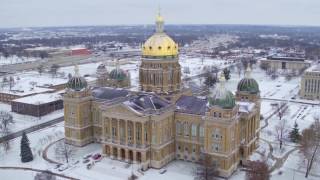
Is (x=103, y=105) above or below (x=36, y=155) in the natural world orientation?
above

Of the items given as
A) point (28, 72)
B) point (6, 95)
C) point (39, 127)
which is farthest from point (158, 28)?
point (28, 72)

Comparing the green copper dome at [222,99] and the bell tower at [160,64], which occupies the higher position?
the bell tower at [160,64]

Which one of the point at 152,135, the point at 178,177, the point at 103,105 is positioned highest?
the point at 103,105

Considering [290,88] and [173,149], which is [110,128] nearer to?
[173,149]

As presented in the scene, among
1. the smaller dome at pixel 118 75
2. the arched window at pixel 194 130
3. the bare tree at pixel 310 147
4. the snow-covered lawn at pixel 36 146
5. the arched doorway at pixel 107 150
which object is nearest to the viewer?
the bare tree at pixel 310 147

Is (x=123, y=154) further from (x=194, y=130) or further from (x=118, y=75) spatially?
(x=118, y=75)

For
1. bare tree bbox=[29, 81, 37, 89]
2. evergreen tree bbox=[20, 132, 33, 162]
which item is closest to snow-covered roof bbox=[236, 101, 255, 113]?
evergreen tree bbox=[20, 132, 33, 162]

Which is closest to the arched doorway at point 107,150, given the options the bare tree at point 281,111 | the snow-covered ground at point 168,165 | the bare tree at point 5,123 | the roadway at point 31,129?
the snow-covered ground at point 168,165

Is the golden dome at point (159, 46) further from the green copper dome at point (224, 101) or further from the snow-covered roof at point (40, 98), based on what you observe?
the snow-covered roof at point (40, 98)
